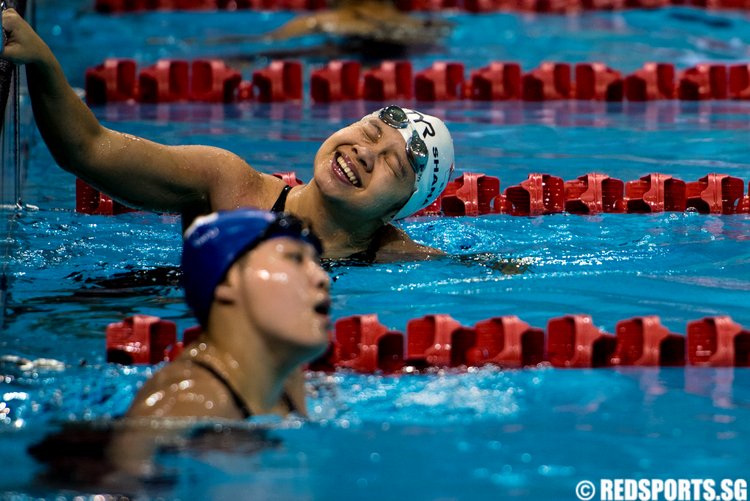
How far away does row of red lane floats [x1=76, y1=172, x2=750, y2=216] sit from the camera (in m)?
5.59

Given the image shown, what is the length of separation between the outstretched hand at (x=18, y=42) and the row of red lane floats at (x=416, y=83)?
4.20m

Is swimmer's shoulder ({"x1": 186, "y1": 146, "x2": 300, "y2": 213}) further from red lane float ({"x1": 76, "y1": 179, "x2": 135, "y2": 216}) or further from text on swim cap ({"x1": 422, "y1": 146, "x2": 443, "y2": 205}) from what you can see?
red lane float ({"x1": 76, "y1": 179, "x2": 135, "y2": 216})

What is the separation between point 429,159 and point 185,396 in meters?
2.14

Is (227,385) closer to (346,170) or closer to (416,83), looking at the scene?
(346,170)

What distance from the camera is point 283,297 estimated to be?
8.11 feet

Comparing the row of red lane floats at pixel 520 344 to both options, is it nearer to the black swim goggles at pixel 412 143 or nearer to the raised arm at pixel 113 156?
the raised arm at pixel 113 156

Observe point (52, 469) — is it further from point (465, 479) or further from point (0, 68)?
point (0, 68)

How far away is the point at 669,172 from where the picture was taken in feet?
20.5

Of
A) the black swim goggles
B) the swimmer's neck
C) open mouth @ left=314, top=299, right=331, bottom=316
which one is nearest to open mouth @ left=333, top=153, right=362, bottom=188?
the swimmer's neck

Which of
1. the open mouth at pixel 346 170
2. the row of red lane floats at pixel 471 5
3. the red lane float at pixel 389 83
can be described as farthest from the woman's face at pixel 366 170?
the row of red lane floats at pixel 471 5

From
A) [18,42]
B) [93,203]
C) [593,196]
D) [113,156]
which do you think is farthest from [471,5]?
[18,42]

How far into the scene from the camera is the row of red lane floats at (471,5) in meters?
10.5

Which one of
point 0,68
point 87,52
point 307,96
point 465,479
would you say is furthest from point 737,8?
point 465,479

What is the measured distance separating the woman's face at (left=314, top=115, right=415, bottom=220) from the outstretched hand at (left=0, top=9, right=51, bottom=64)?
1.06m
